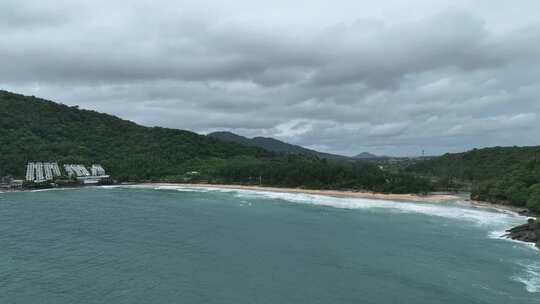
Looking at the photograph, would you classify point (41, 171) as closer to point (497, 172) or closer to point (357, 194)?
point (357, 194)

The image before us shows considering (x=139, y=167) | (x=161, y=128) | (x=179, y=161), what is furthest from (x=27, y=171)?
(x=161, y=128)

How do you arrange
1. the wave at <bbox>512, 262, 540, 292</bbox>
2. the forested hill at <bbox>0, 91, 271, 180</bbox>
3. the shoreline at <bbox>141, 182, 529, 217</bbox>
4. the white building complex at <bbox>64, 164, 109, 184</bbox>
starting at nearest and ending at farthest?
the wave at <bbox>512, 262, 540, 292</bbox>, the shoreline at <bbox>141, 182, 529, 217</bbox>, the white building complex at <bbox>64, 164, 109, 184</bbox>, the forested hill at <bbox>0, 91, 271, 180</bbox>

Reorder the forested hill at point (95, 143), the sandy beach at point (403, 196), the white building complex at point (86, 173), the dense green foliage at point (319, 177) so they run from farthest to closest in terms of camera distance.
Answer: the forested hill at point (95, 143) < the white building complex at point (86, 173) < the dense green foliage at point (319, 177) < the sandy beach at point (403, 196)

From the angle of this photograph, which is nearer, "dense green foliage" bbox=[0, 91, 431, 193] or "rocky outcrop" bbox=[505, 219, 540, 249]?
"rocky outcrop" bbox=[505, 219, 540, 249]

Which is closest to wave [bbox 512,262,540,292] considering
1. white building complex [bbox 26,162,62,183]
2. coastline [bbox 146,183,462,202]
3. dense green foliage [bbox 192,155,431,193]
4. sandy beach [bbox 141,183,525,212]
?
sandy beach [bbox 141,183,525,212]

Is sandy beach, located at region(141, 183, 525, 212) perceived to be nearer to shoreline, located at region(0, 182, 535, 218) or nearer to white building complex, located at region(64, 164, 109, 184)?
shoreline, located at region(0, 182, 535, 218)

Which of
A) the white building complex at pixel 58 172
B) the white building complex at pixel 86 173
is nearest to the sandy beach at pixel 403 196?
the white building complex at pixel 86 173

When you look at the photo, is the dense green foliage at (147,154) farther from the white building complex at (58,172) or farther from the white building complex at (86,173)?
the white building complex at (86,173)
